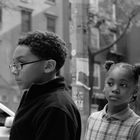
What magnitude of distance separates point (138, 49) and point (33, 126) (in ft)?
96.6

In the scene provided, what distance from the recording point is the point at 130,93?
2826 mm

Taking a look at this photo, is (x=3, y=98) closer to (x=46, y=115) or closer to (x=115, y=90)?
(x=115, y=90)

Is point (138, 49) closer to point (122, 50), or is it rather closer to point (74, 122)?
point (122, 50)

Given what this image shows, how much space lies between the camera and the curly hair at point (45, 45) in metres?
2.09

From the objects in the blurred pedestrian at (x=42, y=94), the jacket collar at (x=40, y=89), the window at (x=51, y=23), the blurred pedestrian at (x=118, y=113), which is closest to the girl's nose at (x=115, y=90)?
the blurred pedestrian at (x=118, y=113)

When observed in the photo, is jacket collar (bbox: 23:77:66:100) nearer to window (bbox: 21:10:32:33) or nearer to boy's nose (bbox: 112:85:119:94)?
boy's nose (bbox: 112:85:119:94)

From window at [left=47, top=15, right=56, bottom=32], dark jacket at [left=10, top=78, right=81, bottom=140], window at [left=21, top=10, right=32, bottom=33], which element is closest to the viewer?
dark jacket at [left=10, top=78, right=81, bottom=140]

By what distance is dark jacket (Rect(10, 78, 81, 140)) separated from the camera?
1.88m

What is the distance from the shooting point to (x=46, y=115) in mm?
1915

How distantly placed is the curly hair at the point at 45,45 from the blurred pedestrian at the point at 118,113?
29.2 inches

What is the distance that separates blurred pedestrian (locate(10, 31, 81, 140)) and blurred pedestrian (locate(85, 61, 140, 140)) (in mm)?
642

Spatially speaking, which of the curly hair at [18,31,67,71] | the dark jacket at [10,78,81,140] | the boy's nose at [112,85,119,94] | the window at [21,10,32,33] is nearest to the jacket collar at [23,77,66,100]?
the dark jacket at [10,78,81,140]

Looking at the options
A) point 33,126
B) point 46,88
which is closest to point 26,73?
point 46,88

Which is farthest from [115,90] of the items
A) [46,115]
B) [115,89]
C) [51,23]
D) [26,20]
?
[51,23]
